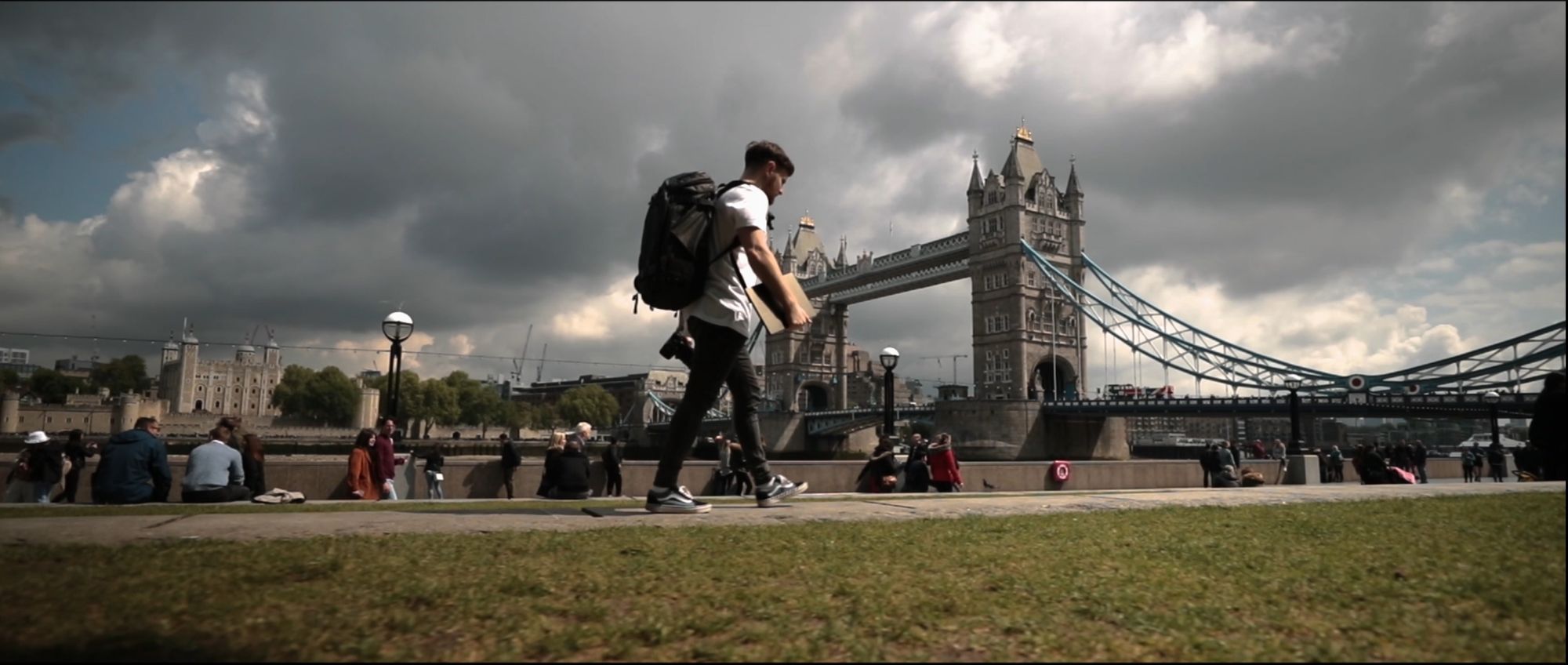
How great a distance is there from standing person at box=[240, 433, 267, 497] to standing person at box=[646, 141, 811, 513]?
20.0 ft

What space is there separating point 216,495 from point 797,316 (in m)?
5.97

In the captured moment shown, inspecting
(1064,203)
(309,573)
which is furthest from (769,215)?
(1064,203)

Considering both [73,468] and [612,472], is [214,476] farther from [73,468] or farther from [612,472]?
[612,472]

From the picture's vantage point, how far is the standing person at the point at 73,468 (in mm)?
9781

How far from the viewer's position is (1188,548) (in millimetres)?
2924

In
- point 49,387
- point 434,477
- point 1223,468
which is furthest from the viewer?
point 49,387

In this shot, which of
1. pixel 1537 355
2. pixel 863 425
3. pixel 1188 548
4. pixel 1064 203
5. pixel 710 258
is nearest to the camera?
pixel 1188 548

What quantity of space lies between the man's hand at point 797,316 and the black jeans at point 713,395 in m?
0.28

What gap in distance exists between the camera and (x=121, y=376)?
86.2 meters

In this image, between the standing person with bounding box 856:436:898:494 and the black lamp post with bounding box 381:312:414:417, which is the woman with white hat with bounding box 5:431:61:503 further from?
the standing person with bounding box 856:436:898:494

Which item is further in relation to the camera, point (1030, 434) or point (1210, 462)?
point (1030, 434)

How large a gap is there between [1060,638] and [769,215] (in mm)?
2945

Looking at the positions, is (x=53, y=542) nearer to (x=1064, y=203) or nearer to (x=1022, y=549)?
(x=1022, y=549)

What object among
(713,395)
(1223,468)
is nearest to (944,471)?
(1223,468)
